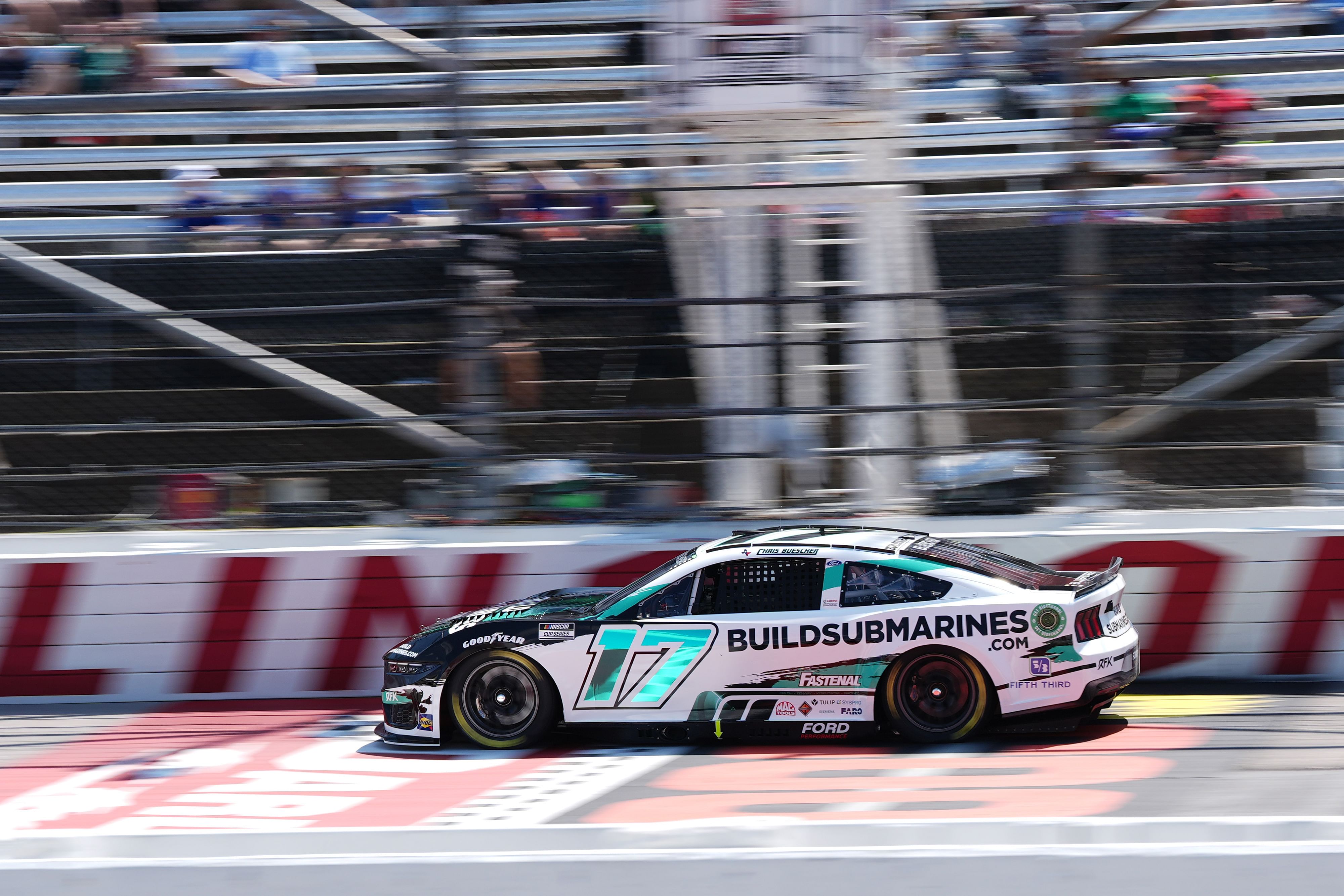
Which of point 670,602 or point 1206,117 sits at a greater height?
point 1206,117

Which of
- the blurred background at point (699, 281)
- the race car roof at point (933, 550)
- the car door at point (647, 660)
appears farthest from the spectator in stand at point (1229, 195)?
the car door at point (647, 660)

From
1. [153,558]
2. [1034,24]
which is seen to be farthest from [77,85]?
[1034,24]

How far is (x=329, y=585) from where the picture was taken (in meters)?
7.86

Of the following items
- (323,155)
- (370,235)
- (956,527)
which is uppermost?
(323,155)

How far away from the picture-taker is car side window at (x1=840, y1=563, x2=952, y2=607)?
6.22m

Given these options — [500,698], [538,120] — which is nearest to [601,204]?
[538,120]

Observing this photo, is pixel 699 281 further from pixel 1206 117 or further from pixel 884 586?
pixel 1206 117

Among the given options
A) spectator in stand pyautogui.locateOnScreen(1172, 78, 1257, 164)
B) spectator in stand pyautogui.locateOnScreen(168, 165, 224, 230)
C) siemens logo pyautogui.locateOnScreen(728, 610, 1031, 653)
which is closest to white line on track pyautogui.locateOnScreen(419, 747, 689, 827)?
siemens logo pyautogui.locateOnScreen(728, 610, 1031, 653)

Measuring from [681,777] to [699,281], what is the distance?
3.45 m

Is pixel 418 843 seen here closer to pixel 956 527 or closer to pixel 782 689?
pixel 782 689

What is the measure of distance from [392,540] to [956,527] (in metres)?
3.26

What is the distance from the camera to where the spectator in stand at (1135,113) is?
8555mm

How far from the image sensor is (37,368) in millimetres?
8836

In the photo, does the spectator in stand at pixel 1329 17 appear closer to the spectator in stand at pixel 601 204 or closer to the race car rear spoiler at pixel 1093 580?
the spectator in stand at pixel 601 204
